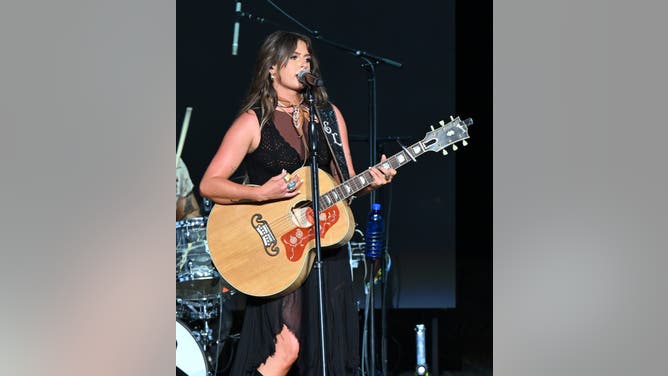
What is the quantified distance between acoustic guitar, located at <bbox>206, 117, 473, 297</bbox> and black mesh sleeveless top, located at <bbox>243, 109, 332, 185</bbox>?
0.08 meters

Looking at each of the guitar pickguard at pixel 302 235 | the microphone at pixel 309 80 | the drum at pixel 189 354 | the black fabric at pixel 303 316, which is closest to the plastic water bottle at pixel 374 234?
the black fabric at pixel 303 316

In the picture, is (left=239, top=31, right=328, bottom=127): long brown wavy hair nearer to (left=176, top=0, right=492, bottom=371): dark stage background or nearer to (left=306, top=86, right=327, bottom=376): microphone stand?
(left=306, top=86, right=327, bottom=376): microphone stand

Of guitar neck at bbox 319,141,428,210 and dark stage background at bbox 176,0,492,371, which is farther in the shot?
dark stage background at bbox 176,0,492,371

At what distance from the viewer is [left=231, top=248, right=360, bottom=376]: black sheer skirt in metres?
3.47

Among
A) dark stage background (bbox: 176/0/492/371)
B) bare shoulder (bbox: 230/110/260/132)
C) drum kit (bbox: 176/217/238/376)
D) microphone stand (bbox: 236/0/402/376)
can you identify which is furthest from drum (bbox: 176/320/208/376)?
bare shoulder (bbox: 230/110/260/132)

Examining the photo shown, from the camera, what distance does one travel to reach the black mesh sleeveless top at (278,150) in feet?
11.6

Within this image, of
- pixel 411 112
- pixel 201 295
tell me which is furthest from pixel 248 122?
pixel 411 112

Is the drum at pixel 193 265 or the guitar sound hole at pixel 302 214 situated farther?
the drum at pixel 193 265

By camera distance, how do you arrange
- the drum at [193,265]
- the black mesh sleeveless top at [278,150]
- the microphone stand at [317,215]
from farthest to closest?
the drum at [193,265] < the black mesh sleeveless top at [278,150] < the microphone stand at [317,215]

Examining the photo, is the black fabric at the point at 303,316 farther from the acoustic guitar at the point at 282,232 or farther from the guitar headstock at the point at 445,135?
the guitar headstock at the point at 445,135

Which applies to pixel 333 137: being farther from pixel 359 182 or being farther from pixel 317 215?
pixel 317 215
